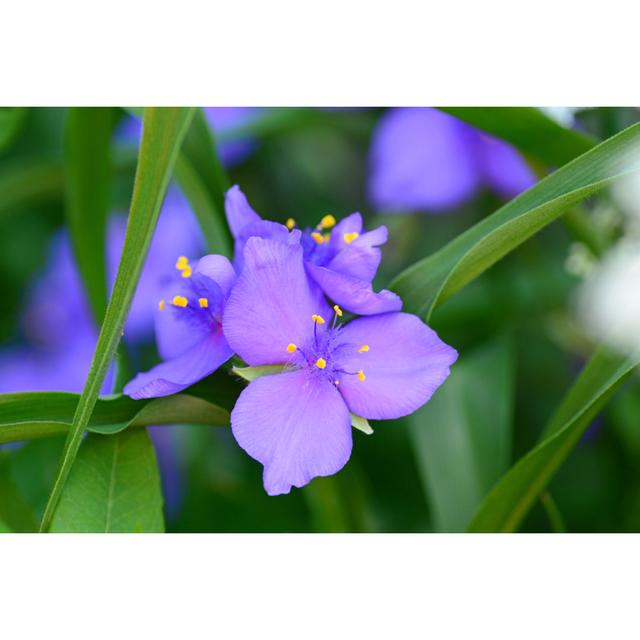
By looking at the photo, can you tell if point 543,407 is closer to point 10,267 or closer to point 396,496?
point 396,496

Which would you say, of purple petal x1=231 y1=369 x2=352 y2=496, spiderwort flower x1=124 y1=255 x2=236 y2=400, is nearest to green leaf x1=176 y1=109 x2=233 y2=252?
spiderwort flower x1=124 y1=255 x2=236 y2=400

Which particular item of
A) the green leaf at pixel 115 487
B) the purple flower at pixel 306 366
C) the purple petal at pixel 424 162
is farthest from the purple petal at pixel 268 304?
the purple petal at pixel 424 162

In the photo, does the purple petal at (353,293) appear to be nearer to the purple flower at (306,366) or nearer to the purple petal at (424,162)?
the purple flower at (306,366)

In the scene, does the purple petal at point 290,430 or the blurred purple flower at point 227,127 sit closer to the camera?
the purple petal at point 290,430

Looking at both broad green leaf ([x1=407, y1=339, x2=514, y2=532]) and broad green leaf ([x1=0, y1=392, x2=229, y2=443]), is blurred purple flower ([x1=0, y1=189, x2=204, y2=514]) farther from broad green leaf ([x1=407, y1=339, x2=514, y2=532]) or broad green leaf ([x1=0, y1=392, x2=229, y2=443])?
broad green leaf ([x1=0, y1=392, x2=229, y2=443])

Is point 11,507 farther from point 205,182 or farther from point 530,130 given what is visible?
point 530,130

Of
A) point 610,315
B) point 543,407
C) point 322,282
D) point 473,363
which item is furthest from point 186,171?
point 543,407

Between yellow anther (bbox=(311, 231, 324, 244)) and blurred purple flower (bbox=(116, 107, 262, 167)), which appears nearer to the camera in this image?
yellow anther (bbox=(311, 231, 324, 244))
